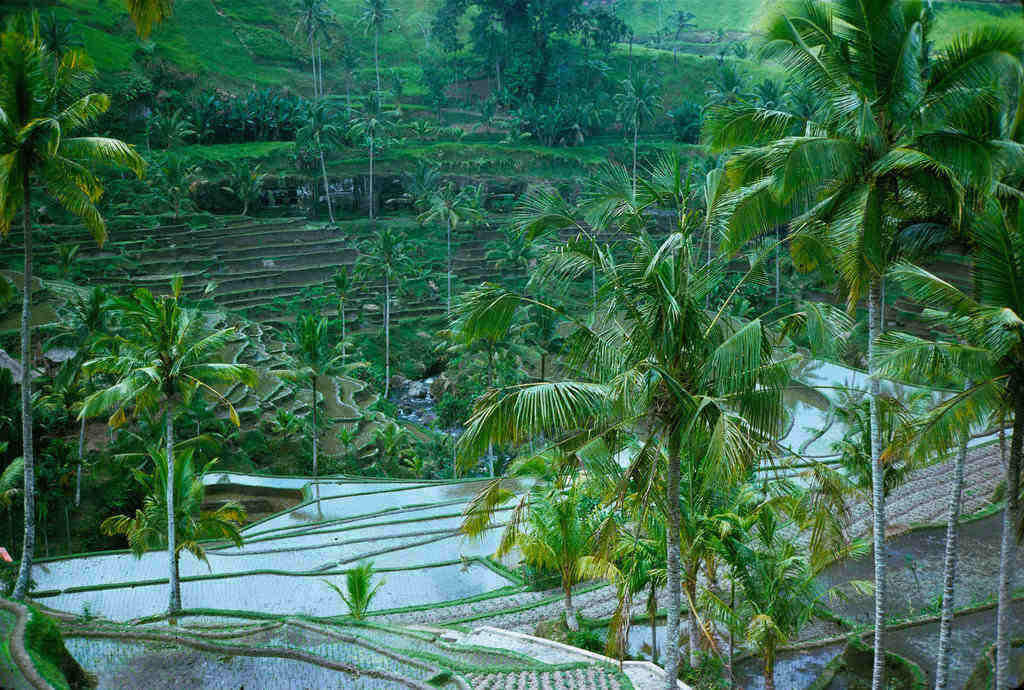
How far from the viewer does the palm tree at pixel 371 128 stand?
49.1 meters

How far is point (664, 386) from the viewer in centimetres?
789

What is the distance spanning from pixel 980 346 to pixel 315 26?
2090 inches

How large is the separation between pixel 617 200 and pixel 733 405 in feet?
8.06

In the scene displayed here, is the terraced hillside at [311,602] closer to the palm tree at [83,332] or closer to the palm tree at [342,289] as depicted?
the palm tree at [83,332]

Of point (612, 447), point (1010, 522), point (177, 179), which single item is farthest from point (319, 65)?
point (1010, 522)

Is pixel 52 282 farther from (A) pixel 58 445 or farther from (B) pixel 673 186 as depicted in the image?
(B) pixel 673 186

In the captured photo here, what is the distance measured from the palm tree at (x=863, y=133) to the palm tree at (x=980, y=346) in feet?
1.18

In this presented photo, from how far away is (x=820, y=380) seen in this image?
27.5 m

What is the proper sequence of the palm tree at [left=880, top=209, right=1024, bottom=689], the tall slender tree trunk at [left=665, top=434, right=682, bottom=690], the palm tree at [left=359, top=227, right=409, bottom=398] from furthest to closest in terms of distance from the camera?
the palm tree at [left=359, top=227, right=409, bottom=398]
the tall slender tree trunk at [left=665, top=434, right=682, bottom=690]
the palm tree at [left=880, top=209, right=1024, bottom=689]

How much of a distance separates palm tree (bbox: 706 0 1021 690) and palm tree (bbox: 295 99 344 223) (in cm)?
4095

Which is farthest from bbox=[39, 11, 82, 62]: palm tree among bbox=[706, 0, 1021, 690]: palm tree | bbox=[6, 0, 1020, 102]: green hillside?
bbox=[706, 0, 1021, 690]: palm tree

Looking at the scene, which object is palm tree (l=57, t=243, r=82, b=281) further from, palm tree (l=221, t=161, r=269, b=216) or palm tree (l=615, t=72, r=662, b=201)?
palm tree (l=615, t=72, r=662, b=201)

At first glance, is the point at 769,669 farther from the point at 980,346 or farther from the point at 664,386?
the point at 664,386

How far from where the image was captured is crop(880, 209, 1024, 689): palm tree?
8.20m
